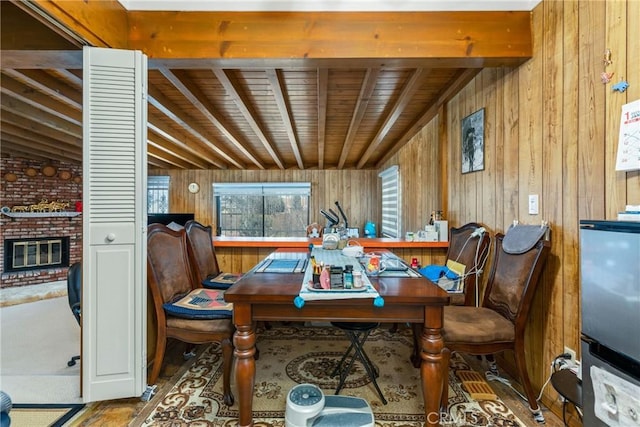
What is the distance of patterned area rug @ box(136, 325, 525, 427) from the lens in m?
1.67

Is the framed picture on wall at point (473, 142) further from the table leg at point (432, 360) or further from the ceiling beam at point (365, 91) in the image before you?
the table leg at point (432, 360)

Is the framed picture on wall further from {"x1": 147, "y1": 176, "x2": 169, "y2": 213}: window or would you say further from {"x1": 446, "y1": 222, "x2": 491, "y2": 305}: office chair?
{"x1": 147, "y1": 176, "x2": 169, "y2": 213}: window

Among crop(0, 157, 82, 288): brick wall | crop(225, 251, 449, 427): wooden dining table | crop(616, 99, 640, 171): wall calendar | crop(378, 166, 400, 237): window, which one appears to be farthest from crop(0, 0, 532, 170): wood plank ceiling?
crop(0, 157, 82, 288): brick wall

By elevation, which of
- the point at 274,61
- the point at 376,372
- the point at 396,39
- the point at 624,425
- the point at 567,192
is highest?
the point at 396,39

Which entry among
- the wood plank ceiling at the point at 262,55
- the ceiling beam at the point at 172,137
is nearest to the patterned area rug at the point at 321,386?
the wood plank ceiling at the point at 262,55

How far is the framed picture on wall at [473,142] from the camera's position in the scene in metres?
2.49

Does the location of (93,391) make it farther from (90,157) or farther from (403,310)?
(403,310)

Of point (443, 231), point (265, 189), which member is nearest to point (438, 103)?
point (443, 231)

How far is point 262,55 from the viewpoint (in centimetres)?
195

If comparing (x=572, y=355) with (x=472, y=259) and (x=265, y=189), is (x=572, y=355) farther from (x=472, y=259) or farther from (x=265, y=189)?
(x=265, y=189)

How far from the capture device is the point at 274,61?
1.98 m

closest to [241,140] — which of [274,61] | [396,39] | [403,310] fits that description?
[274,61]

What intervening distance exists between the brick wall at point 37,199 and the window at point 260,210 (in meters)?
2.74

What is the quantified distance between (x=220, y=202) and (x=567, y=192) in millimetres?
6858
